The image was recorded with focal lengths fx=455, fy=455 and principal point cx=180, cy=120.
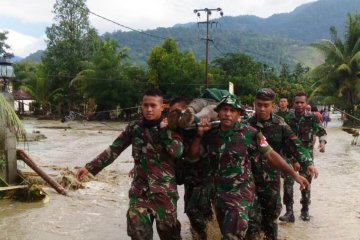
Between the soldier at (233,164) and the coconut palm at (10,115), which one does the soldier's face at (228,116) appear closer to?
the soldier at (233,164)

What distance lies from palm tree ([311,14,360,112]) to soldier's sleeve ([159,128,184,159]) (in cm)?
2681

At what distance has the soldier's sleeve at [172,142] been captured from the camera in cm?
370

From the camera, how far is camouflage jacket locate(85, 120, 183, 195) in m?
3.72

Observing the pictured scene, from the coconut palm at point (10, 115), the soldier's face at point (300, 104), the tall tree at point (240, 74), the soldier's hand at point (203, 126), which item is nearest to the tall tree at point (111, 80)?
the tall tree at point (240, 74)

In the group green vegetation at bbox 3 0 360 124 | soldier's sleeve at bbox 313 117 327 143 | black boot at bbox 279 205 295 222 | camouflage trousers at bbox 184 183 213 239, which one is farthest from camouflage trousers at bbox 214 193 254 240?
green vegetation at bbox 3 0 360 124

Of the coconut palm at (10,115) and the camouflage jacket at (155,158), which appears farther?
the coconut palm at (10,115)

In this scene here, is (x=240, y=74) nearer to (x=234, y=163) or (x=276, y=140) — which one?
(x=276, y=140)

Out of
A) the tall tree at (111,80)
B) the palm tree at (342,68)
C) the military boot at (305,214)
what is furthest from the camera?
the tall tree at (111,80)

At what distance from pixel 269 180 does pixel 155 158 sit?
4.93 feet

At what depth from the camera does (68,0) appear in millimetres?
44094

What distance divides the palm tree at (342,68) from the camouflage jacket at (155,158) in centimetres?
2682

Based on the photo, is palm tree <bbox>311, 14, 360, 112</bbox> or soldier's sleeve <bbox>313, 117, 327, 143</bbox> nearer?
soldier's sleeve <bbox>313, 117, 327, 143</bbox>

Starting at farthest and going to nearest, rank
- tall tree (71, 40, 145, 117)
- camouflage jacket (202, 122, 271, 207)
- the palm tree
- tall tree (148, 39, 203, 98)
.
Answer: tall tree (71, 40, 145, 117) < tall tree (148, 39, 203, 98) < the palm tree < camouflage jacket (202, 122, 271, 207)

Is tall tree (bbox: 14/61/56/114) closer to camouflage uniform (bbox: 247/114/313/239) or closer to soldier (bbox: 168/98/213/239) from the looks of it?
soldier (bbox: 168/98/213/239)
